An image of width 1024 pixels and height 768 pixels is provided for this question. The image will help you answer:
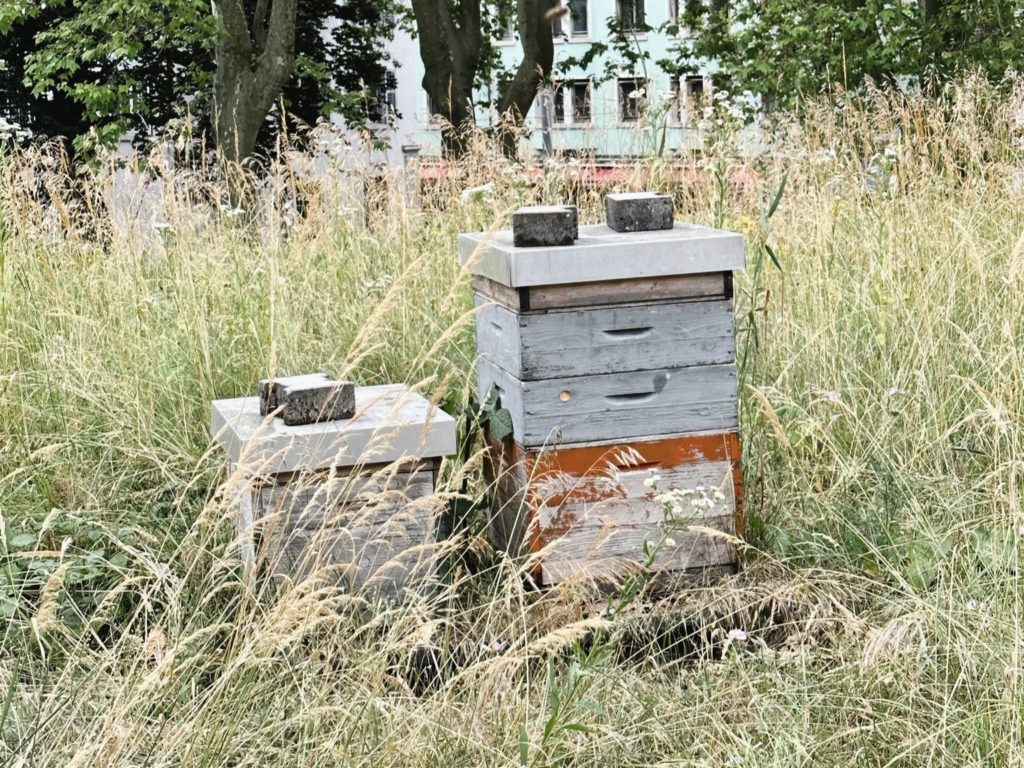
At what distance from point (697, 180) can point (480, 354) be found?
2.88 meters

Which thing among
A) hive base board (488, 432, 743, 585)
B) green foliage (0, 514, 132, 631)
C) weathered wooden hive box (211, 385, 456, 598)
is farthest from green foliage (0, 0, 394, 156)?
weathered wooden hive box (211, 385, 456, 598)

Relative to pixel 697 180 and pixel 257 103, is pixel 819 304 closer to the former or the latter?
pixel 697 180

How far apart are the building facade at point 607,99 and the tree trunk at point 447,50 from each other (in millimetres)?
452

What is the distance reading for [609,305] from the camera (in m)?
3.10

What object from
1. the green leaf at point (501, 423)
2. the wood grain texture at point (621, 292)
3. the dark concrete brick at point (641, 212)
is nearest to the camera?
the wood grain texture at point (621, 292)

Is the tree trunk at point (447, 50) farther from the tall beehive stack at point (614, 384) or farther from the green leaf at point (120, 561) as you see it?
the green leaf at point (120, 561)

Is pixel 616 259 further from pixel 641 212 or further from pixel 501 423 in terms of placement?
pixel 501 423

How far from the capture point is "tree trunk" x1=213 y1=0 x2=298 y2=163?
13422 millimetres

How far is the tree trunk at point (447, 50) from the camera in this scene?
14328 mm

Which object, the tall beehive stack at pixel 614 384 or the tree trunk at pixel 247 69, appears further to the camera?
the tree trunk at pixel 247 69

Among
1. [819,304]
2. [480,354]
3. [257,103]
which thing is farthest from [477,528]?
[257,103]

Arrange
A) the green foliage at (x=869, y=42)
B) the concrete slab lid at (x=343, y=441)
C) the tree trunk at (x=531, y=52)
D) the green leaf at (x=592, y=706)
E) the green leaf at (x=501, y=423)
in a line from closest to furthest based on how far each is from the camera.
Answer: the green leaf at (x=592, y=706), the concrete slab lid at (x=343, y=441), the green leaf at (x=501, y=423), the green foliage at (x=869, y=42), the tree trunk at (x=531, y=52)

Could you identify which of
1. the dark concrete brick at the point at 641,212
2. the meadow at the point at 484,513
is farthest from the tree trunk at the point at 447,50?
the dark concrete brick at the point at 641,212

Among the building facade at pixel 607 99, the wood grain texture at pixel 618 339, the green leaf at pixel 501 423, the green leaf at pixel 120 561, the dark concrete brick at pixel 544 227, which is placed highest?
the building facade at pixel 607 99
